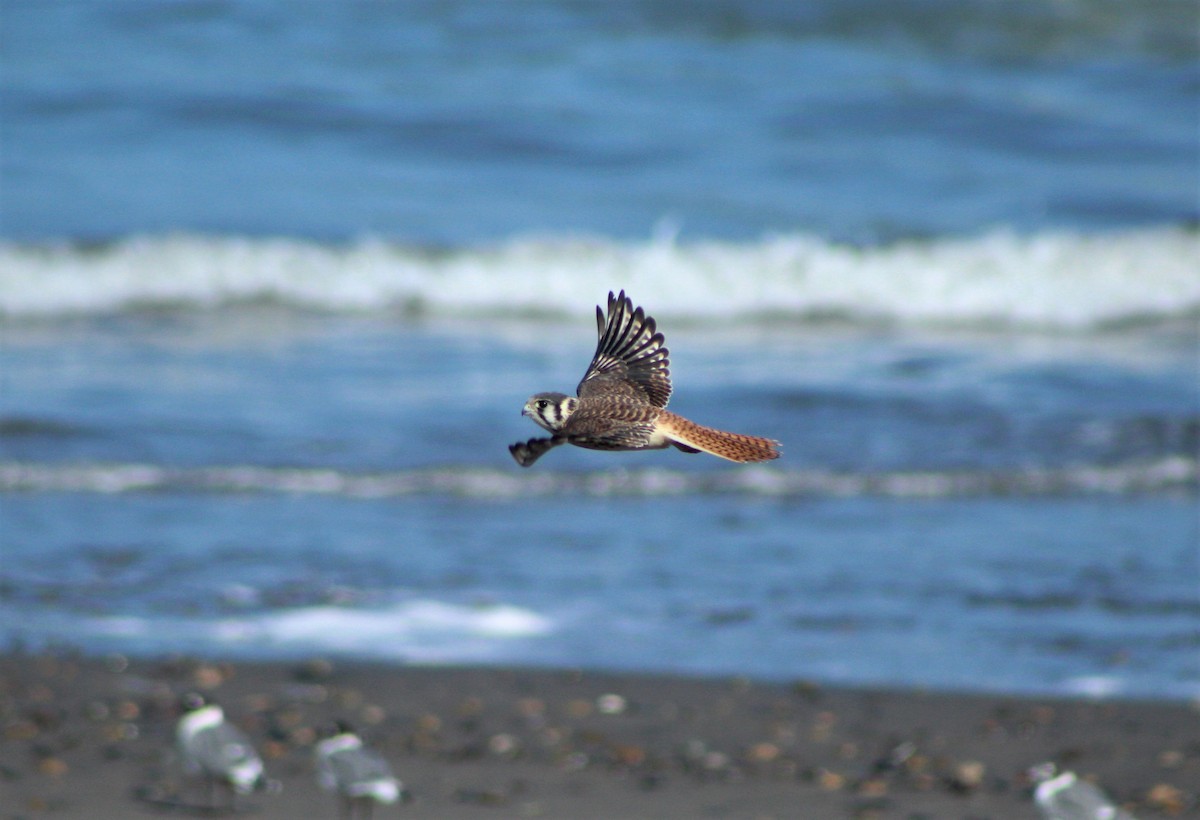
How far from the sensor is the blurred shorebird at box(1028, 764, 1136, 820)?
5.76 m

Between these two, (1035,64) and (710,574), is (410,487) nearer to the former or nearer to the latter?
(710,574)

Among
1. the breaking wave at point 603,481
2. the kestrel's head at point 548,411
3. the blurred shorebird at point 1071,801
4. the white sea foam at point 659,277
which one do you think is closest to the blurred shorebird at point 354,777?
the blurred shorebird at point 1071,801

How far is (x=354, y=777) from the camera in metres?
5.92

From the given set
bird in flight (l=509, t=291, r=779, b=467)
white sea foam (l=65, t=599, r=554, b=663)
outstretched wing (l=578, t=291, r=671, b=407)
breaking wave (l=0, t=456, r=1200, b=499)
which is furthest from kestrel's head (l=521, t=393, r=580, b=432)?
breaking wave (l=0, t=456, r=1200, b=499)

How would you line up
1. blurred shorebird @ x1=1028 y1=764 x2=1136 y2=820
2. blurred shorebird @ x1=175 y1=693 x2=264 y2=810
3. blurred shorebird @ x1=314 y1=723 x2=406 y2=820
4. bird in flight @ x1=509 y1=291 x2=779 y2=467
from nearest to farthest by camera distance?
bird in flight @ x1=509 y1=291 x2=779 y2=467
blurred shorebird @ x1=1028 y1=764 x2=1136 y2=820
blurred shorebird @ x1=314 y1=723 x2=406 y2=820
blurred shorebird @ x1=175 y1=693 x2=264 y2=810

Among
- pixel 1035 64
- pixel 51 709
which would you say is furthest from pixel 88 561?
pixel 1035 64

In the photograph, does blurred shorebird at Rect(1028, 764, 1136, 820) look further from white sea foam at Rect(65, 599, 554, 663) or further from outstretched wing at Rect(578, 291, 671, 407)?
outstretched wing at Rect(578, 291, 671, 407)

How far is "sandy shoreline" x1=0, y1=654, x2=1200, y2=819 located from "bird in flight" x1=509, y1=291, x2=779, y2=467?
3295 millimetres

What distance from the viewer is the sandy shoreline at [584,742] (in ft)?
20.6

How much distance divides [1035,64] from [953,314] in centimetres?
715

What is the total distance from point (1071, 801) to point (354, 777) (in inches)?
105

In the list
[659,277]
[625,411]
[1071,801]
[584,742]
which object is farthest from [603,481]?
[625,411]

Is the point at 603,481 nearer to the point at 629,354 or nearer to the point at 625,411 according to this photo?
the point at 629,354

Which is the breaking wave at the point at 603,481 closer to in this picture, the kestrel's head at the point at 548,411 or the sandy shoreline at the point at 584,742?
the sandy shoreline at the point at 584,742
